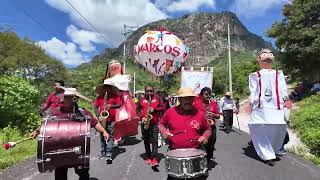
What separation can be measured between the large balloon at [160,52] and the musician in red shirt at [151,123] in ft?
11.8

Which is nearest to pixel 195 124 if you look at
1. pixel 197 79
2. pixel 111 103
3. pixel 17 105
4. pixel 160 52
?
pixel 111 103

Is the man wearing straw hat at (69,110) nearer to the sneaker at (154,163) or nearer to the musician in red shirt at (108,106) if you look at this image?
the sneaker at (154,163)

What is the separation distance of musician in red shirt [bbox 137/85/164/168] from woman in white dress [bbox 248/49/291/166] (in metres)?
2.11

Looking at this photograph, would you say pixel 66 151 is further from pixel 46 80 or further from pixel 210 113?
pixel 46 80

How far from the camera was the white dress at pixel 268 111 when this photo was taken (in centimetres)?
932

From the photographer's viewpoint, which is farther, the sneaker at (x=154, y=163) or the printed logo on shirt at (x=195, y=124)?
the sneaker at (x=154, y=163)

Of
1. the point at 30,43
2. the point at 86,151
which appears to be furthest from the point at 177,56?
the point at 30,43

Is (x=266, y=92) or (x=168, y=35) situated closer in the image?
(x=266, y=92)

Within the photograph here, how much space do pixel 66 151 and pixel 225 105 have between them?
12270 mm

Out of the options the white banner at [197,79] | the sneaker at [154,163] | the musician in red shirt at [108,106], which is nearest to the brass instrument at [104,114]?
the musician in red shirt at [108,106]

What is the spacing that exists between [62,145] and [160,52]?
26.0 feet

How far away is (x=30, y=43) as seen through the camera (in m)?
44.8

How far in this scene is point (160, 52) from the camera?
43.2 ft

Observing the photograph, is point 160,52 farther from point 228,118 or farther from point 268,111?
point 228,118
